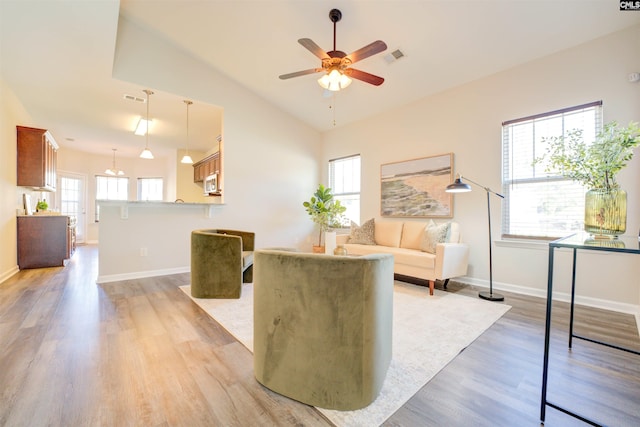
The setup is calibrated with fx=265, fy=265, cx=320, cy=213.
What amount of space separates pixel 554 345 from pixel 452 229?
187cm

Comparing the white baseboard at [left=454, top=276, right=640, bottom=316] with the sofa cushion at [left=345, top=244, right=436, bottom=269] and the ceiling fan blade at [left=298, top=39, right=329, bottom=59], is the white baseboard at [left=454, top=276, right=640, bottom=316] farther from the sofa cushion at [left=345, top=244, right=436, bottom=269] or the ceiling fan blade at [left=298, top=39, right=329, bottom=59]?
the ceiling fan blade at [left=298, top=39, right=329, bottom=59]

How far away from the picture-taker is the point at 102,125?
526cm

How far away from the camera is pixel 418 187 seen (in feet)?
14.3

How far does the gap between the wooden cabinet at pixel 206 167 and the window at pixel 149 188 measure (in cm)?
213

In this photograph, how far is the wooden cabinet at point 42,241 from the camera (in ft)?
14.1

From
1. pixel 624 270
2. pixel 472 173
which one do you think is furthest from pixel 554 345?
pixel 472 173

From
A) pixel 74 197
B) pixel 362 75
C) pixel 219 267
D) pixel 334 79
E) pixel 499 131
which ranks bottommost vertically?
pixel 219 267

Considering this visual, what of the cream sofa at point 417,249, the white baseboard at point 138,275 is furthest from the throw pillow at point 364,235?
the white baseboard at point 138,275

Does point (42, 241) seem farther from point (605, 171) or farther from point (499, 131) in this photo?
point (499, 131)

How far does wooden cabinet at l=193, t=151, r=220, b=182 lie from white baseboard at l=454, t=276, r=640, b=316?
5027mm

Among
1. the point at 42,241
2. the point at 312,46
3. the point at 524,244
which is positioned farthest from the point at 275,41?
the point at 42,241

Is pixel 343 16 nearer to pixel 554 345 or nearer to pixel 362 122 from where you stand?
pixel 362 122

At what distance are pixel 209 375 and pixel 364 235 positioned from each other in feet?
10.6

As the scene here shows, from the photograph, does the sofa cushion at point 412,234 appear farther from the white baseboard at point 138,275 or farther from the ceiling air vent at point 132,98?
the ceiling air vent at point 132,98
